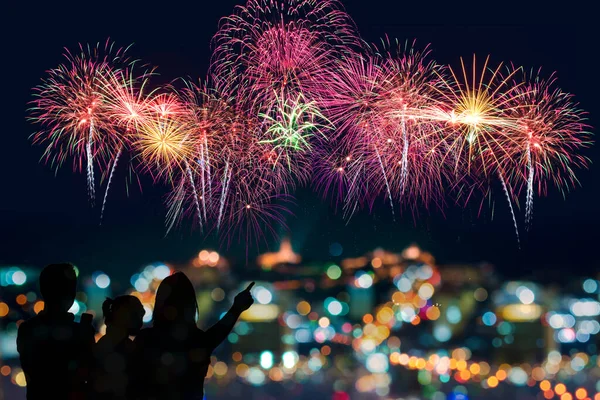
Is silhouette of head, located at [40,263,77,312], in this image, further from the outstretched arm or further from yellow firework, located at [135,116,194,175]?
yellow firework, located at [135,116,194,175]

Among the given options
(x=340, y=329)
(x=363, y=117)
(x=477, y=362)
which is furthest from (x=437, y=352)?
(x=363, y=117)

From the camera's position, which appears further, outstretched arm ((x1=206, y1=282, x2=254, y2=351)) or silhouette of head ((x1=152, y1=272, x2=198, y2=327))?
outstretched arm ((x1=206, y1=282, x2=254, y2=351))

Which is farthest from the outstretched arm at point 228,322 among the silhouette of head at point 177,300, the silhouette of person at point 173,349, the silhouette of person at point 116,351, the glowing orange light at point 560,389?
the glowing orange light at point 560,389

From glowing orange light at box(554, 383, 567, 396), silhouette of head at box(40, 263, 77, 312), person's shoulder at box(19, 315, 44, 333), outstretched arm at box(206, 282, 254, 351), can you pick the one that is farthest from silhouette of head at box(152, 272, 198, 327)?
glowing orange light at box(554, 383, 567, 396)

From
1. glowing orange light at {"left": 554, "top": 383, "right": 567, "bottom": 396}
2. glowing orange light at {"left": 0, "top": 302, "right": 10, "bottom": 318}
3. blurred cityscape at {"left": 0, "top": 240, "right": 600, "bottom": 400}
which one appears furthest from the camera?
glowing orange light at {"left": 0, "top": 302, "right": 10, "bottom": 318}

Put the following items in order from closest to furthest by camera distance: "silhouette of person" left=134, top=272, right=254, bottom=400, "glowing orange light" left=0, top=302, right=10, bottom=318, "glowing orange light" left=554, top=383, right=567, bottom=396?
"silhouette of person" left=134, top=272, right=254, bottom=400
"glowing orange light" left=554, top=383, right=567, bottom=396
"glowing orange light" left=0, top=302, right=10, bottom=318

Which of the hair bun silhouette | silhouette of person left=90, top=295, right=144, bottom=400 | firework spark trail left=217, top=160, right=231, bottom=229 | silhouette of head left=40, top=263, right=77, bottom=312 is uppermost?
firework spark trail left=217, top=160, right=231, bottom=229
